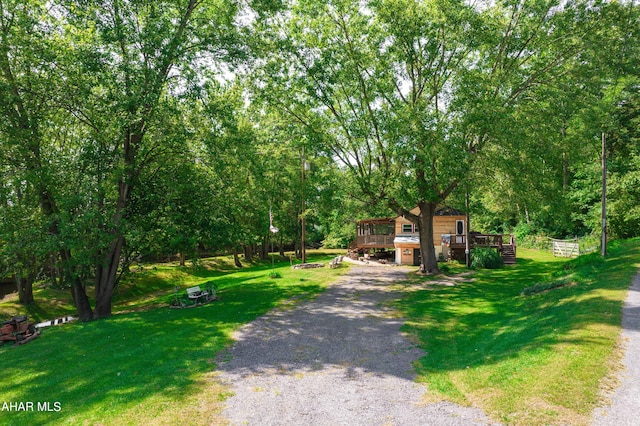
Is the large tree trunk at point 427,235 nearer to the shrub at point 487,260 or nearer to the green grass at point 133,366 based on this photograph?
the shrub at point 487,260

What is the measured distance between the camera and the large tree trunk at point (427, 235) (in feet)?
79.5

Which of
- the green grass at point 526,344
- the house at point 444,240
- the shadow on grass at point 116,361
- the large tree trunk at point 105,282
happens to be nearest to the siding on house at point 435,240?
the house at point 444,240

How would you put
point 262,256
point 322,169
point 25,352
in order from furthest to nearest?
1. point 262,256
2. point 322,169
3. point 25,352

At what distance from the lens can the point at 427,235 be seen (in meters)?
24.4

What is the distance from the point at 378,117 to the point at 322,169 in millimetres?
4694

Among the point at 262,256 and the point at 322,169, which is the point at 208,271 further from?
the point at 322,169

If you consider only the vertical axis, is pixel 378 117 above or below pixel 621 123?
below

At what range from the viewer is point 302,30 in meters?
20.8

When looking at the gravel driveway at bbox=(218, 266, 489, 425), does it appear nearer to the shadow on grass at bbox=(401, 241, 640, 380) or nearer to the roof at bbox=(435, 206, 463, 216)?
the shadow on grass at bbox=(401, 241, 640, 380)

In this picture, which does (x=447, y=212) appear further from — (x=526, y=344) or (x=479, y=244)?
(x=526, y=344)

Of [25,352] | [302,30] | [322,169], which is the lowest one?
[25,352]

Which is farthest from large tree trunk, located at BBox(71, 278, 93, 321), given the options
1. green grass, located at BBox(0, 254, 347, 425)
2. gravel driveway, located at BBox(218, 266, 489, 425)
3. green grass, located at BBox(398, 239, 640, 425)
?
green grass, located at BBox(398, 239, 640, 425)

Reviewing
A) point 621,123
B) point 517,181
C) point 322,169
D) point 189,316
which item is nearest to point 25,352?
point 189,316

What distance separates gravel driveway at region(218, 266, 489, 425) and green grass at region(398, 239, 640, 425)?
65 centimetres
